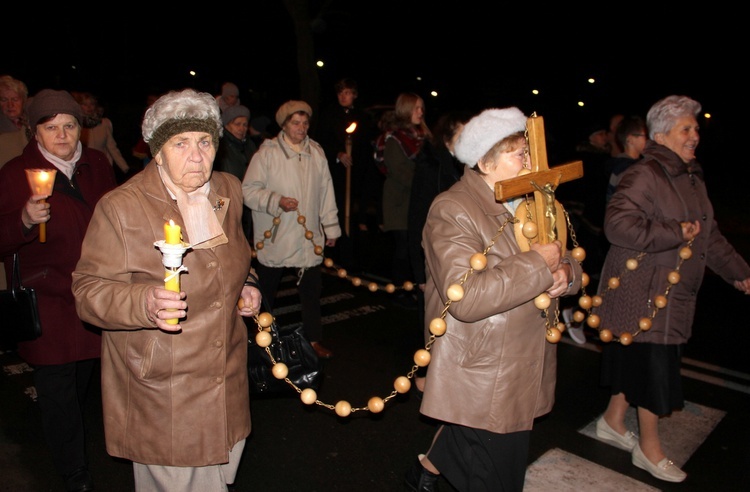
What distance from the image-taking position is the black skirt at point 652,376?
12.9 ft

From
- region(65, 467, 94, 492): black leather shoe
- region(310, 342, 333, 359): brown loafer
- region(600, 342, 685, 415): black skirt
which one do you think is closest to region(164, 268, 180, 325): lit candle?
region(65, 467, 94, 492): black leather shoe

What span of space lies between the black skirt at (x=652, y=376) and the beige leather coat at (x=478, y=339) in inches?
52.9

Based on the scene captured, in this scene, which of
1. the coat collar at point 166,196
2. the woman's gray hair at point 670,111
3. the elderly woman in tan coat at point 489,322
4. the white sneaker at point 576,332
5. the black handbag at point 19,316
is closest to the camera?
the coat collar at point 166,196

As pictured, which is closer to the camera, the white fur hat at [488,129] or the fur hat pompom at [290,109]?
the white fur hat at [488,129]

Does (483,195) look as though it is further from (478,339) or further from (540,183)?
(478,339)

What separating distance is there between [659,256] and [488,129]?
1.79 metres

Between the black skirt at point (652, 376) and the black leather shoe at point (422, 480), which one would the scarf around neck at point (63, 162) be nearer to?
the black leather shoe at point (422, 480)

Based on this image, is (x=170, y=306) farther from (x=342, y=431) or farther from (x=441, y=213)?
(x=342, y=431)

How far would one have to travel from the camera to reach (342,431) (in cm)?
458

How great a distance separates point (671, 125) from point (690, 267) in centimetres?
91

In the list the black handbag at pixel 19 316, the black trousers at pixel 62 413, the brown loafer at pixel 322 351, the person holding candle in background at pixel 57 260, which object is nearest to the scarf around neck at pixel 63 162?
the person holding candle in background at pixel 57 260

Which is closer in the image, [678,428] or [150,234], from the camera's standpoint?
[150,234]

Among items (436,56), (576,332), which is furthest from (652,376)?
(436,56)

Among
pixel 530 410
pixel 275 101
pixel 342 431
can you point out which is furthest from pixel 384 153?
pixel 275 101
